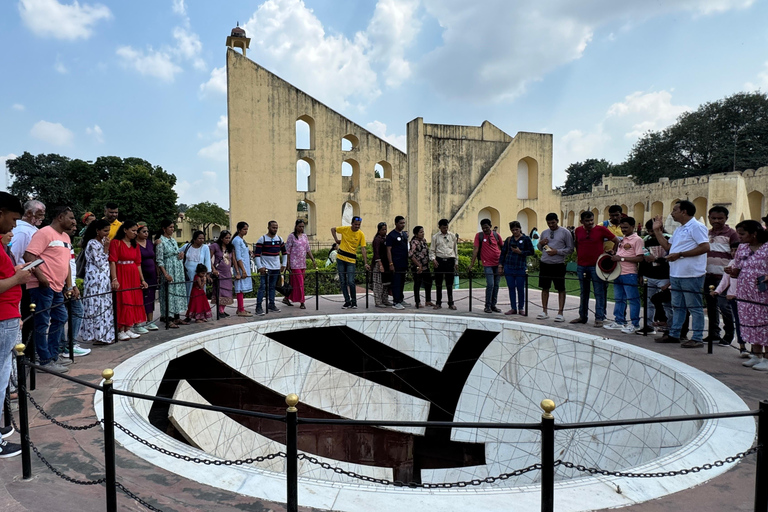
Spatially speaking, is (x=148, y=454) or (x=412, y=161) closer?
(x=148, y=454)

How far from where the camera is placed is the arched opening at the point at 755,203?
29.0m

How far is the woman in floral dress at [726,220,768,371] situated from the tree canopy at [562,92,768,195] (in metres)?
37.7

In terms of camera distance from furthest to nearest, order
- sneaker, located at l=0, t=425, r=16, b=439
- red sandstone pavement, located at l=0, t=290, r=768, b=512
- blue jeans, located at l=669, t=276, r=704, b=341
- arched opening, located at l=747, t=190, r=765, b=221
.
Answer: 1. arched opening, located at l=747, t=190, r=765, b=221
2. blue jeans, located at l=669, t=276, r=704, b=341
3. sneaker, located at l=0, t=425, r=16, b=439
4. red sandstone pavement, located at l=0, t=290, r=768, b=512

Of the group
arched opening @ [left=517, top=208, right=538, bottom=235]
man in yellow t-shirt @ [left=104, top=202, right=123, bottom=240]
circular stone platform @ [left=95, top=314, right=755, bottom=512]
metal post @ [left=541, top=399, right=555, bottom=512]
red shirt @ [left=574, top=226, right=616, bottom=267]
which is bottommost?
circular stone platform @ [left=95, top=314, right=755, bottom=512]

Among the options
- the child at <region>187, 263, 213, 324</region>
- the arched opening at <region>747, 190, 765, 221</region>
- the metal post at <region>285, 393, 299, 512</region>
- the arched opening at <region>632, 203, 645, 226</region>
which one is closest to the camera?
the metal post at <region>285, 393, 299, 512</region>

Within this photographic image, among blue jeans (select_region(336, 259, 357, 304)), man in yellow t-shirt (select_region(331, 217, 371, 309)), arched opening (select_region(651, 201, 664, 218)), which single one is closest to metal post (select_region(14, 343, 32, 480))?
man in yellow t-shirt (select_region(331, 217, 371, 309))

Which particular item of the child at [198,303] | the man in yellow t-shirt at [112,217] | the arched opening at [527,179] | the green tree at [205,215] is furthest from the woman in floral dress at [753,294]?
the green tree at [205,215]

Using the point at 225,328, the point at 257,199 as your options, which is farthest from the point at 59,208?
the point at 257,199

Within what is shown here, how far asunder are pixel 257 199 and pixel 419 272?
35.5 ft

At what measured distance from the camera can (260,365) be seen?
24.4 feet

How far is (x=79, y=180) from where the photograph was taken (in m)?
39.6

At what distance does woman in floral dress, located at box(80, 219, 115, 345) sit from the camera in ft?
19.1

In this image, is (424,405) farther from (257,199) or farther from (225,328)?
(257,199)

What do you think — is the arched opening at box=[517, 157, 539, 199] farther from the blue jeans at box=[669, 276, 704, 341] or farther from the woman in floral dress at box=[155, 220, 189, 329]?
the woman in floral dress at box=[155, 220, 189, 329]
